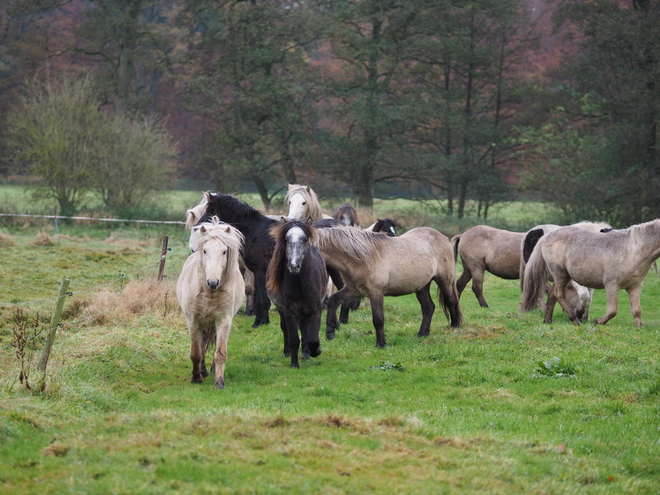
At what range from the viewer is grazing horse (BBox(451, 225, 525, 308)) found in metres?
14.8

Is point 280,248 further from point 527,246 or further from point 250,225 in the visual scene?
point 527,246

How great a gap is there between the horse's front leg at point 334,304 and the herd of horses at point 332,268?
0.02m

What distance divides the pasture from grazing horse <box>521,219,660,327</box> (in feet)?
1.79

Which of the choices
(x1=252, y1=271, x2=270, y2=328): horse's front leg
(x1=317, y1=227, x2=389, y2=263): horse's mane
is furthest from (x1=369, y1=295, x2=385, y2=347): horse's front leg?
(x1=252, y1=271, x2=270, y2=328): horse's front leg

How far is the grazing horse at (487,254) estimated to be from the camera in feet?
48.7

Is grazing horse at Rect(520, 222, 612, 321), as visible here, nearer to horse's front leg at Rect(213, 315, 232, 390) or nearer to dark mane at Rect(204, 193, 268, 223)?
dark mane at Rect(204, 193, 268, 223)

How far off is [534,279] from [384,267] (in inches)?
153

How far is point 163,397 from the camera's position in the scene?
7.39m

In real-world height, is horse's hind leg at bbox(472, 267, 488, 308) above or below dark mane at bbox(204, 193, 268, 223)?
below

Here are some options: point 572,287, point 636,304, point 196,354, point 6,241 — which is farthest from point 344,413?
point 6,241

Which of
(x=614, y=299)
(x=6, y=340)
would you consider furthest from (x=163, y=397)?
(x=614, y=299)

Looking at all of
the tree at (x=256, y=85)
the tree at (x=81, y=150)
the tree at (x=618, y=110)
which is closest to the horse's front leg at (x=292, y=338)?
the tree at (x=81, y=150)

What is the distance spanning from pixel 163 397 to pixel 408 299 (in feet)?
36.6

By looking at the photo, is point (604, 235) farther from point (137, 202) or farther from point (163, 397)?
point (137, 202)
